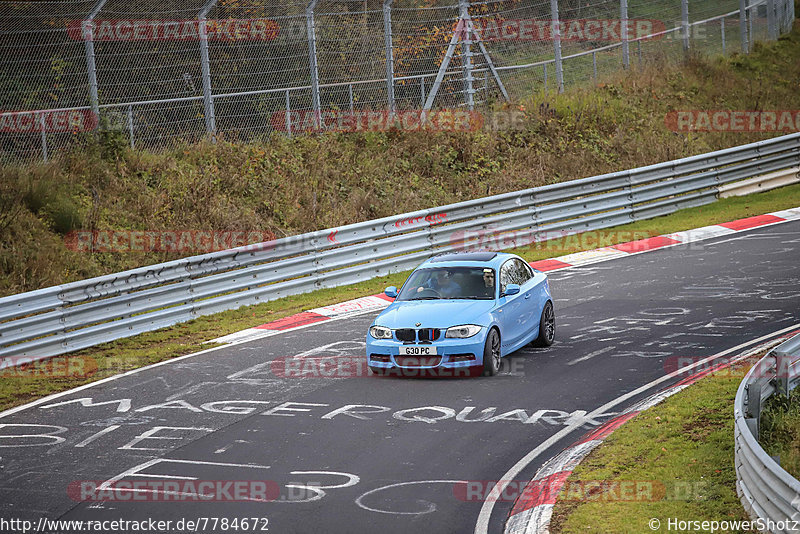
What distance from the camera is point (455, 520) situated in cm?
793

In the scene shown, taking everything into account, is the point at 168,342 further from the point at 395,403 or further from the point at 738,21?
the point at 738,21

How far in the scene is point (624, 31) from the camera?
30984mm

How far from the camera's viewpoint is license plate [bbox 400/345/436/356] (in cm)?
1226

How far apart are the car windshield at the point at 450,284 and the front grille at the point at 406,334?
1.10m

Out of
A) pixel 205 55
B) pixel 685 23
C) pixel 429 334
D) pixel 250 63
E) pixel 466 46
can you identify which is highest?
pixel 685 23

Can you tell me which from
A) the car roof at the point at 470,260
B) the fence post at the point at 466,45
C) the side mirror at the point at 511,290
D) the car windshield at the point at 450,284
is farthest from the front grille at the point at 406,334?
the fence post at the point at 466,45

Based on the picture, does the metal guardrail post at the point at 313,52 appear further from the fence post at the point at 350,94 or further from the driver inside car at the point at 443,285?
the driver inside car at the point at 443,285

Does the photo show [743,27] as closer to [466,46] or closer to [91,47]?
[466,46]

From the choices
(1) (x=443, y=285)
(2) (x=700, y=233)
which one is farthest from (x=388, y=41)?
(1) (x=443, y=285)

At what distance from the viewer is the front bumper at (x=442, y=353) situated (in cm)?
1220

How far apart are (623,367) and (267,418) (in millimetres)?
4813

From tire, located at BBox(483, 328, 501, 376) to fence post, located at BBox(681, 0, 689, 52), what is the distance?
22.7m

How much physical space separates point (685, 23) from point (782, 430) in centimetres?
2633

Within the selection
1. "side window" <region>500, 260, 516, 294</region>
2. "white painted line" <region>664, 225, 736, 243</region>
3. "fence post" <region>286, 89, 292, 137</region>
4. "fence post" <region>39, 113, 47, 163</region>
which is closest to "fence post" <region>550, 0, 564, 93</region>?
"white painted line" <region>664, 225, 736, 243</region>
